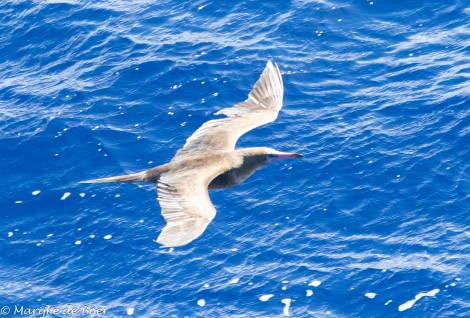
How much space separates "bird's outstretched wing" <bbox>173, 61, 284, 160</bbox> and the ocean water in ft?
10.8

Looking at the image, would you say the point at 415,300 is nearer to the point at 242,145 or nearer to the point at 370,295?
the point at 370,295

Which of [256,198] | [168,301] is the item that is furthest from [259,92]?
[168,301]

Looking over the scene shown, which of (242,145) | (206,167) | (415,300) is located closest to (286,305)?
(415,300)

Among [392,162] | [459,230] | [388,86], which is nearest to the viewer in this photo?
[459,230]

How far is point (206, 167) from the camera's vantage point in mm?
21203

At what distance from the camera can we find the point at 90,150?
28.3 metres

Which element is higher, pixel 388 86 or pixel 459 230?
pixel 388 86

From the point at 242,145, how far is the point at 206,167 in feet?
21.6

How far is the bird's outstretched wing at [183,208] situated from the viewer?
18422 mm

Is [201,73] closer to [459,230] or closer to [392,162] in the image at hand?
[392,162]

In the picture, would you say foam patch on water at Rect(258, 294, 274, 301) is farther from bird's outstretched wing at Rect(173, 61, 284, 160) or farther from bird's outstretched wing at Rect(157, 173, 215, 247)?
bird's outstretched wing at Rect(157, 173, 215, 247)

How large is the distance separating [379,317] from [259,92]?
574cm
